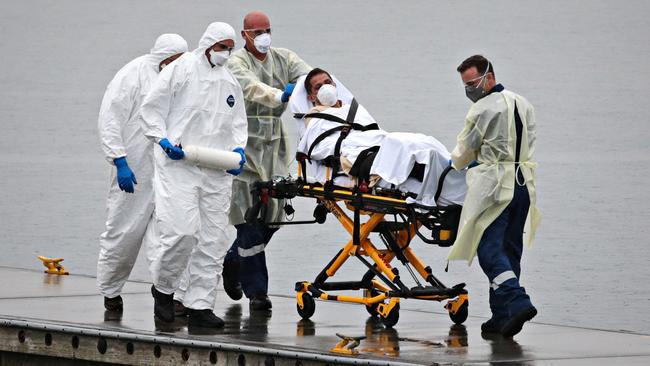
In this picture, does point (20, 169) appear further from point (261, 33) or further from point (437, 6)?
point (437, 6)

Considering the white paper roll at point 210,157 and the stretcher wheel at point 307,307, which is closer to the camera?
the white paper roll at point 210,157

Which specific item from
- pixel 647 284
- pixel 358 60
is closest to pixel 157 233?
pixel 647 284

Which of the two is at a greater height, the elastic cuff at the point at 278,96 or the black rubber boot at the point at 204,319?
the elastic cuff at the point at 278,96

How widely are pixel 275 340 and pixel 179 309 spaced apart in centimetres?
128

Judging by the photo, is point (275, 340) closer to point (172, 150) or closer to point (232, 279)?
point (172, 150)

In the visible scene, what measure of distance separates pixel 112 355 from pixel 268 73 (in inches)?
117

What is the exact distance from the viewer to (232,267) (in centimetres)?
1001

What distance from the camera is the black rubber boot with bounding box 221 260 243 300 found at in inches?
394

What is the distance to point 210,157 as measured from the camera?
27.7 feet

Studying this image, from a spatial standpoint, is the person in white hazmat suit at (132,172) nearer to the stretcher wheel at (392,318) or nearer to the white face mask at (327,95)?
the white face mask at (327,95)

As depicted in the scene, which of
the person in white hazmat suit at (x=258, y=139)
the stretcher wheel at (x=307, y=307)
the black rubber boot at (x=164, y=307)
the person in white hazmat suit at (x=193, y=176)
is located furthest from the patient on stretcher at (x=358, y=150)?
the black rubber boot at (x=164, y=307)

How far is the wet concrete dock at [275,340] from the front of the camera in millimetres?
7422

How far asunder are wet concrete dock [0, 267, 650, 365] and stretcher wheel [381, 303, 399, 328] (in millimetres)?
57

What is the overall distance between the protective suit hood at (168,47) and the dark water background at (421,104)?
3.59 meters
